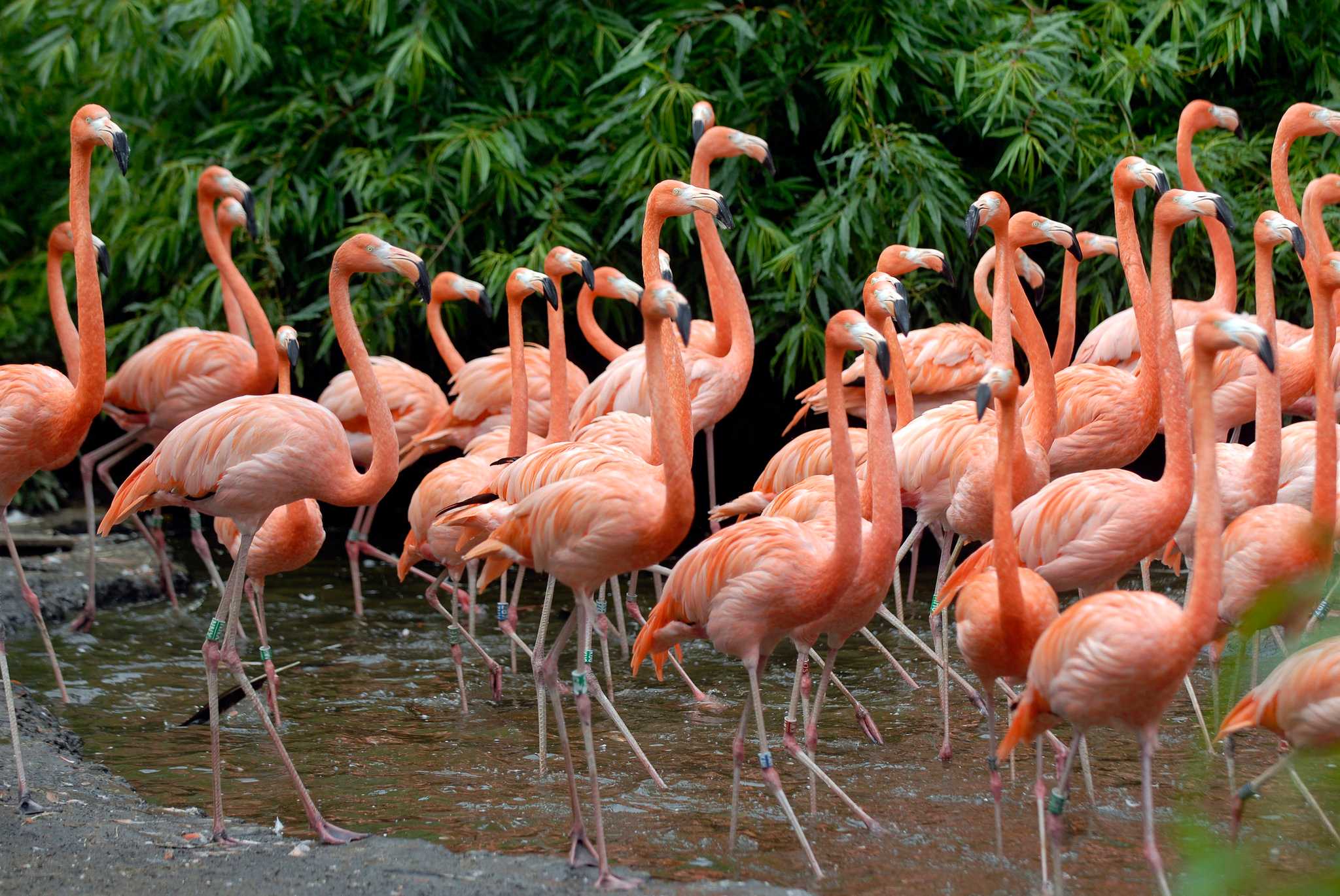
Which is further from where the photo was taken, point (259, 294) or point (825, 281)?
point (259, 294)

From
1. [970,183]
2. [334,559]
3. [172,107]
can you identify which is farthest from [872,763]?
[172,107]

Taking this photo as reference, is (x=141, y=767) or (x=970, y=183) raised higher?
(x=970, y=183)

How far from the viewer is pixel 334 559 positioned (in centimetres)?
847

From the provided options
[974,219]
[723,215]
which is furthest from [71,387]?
[974,219]

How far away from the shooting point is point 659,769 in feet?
14.5

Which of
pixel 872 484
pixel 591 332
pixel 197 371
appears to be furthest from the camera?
pixel 591 332

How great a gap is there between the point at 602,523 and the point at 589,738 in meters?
0.55

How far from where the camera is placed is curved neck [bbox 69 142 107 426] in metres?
4.68

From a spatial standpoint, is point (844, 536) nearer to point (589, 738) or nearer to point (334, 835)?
point (589, 738)

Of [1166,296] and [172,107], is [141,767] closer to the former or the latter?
[1166,296]

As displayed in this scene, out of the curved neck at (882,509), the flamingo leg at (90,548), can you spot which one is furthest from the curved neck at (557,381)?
the flamingo leg at (90,548)

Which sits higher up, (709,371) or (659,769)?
(709,371)

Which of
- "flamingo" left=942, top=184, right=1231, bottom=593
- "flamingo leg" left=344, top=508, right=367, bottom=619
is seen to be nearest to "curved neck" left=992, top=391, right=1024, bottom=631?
"flamingo" left=942, top=184, right=1231, bottom=593

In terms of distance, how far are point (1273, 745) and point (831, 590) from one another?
5.79 ft
